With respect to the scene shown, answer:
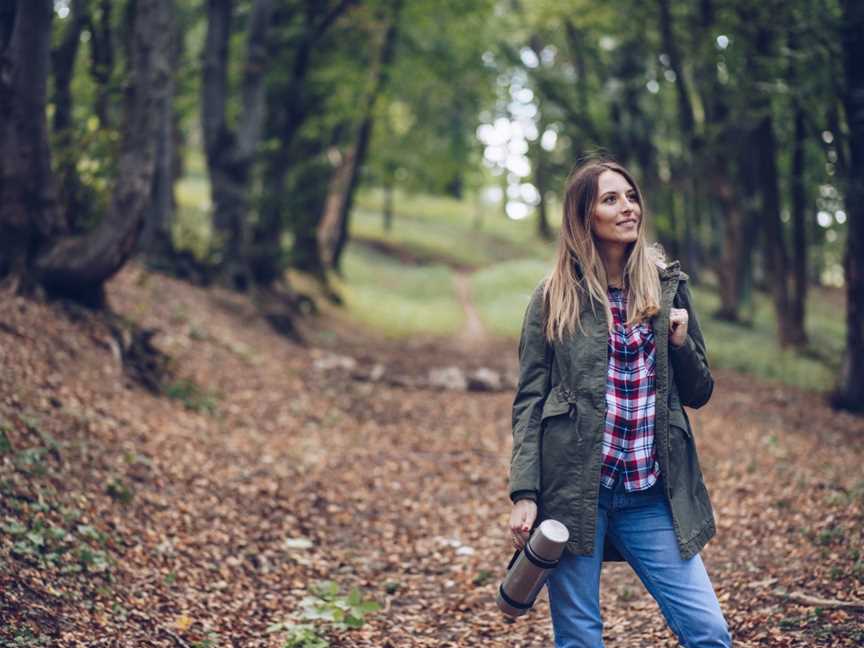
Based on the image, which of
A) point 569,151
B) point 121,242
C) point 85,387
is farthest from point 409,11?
point 85,387

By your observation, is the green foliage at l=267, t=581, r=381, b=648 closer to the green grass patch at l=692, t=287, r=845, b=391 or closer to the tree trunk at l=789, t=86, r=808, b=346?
the green grass patch at l=692, t=287, r=845, b=391

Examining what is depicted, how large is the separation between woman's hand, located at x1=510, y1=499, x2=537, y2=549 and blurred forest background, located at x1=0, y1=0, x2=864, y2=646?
1.32m

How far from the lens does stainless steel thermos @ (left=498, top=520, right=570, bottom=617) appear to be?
339 cm

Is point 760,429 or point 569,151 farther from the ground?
point 569,151

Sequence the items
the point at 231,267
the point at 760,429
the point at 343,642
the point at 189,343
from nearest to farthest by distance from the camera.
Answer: the point at 343,642
the point at 760,429
the point at 189,343
the point at 231,267

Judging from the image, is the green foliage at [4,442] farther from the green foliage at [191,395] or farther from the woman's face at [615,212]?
the woman's face at [615,212]

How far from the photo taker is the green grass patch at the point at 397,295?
22.5 metres

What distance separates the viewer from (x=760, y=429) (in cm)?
1145

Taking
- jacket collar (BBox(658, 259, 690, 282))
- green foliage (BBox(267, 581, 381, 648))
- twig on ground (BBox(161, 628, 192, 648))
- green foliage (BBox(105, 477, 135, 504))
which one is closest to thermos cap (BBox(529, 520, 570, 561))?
jacket collar (BBox(658, 259, 690, 282))

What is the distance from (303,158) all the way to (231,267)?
504 centimetres

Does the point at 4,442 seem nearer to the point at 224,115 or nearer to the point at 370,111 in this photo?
the point at 224,115

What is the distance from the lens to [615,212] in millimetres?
3754

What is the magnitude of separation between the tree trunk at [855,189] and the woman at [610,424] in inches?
366

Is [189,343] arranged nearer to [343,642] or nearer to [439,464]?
[439,464]
